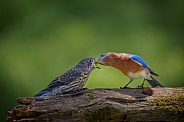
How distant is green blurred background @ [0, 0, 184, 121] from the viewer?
544 centimetres

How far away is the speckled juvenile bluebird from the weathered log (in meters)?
0.25

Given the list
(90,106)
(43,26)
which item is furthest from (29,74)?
(90,106)

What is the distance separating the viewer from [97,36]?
5523mm

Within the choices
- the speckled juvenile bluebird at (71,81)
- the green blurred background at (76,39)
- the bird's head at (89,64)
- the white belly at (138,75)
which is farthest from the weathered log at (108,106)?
the green blurred background at (76,39)

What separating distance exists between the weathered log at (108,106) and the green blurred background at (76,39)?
1.17 metres

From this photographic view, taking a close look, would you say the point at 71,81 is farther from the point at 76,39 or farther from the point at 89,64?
the point at 76,39

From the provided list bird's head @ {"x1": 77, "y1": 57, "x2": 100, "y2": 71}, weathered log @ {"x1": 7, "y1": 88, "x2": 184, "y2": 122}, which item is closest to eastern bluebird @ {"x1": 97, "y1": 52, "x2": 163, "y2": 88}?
weathered log @ {"x1": 7, "y1": 88, "x2": 184, "y2": 122}

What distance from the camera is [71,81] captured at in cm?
416

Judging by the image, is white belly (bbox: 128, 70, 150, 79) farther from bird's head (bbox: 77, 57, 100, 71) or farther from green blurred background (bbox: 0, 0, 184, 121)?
green blurred background (bbox: 0, 0, 184, 121)

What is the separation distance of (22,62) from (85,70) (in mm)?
1305

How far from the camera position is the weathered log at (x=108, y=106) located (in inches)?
145

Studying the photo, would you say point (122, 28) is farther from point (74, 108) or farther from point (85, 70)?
point (74, 108)

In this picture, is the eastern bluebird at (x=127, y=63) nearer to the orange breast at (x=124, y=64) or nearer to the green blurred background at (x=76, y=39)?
the orange breast at (x=124, y=64)

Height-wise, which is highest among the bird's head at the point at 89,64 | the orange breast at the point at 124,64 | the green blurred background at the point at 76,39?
the green blurred background at the point at 76,39
